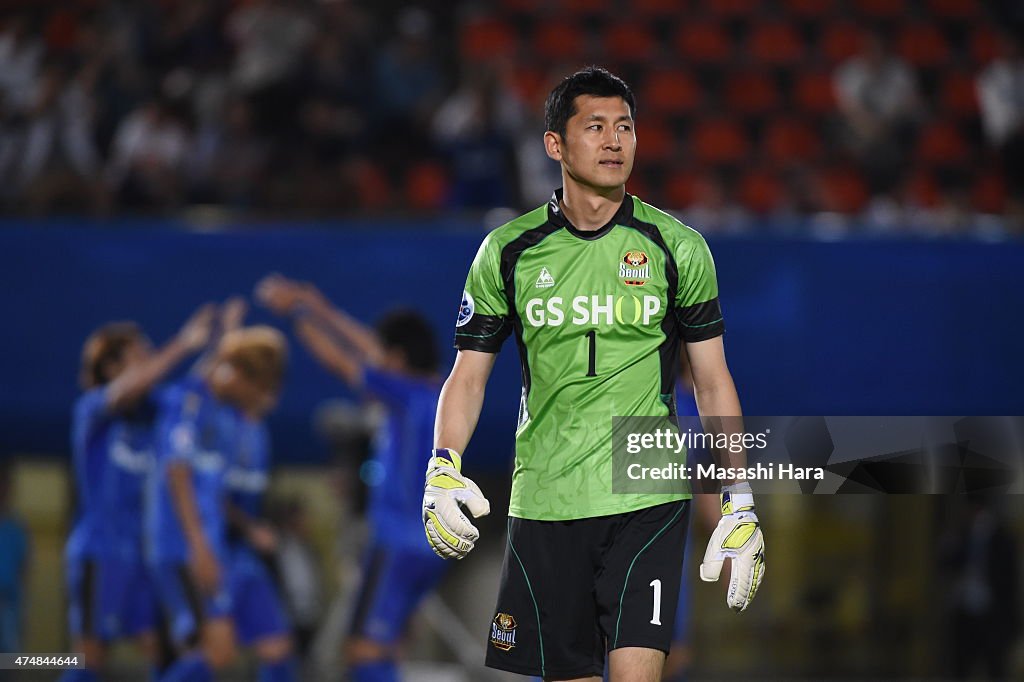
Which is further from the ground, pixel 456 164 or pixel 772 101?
pixel 772 101

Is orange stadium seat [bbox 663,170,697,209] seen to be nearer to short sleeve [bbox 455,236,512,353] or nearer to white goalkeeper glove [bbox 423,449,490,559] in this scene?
short sleeve [bbox 455,236,512,353]

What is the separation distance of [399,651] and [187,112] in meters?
3.82

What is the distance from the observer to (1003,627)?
8875 millimetres

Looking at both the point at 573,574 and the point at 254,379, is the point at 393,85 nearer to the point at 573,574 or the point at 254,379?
the point at 254,379

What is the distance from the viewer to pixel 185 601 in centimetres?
745

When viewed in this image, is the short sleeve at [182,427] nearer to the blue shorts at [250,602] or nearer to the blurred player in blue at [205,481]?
the blurred player in blue at [205,481]

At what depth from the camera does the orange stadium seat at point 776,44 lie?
1041 cm

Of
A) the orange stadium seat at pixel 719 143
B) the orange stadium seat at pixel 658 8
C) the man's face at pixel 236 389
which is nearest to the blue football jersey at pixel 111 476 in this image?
the man's face at pixel 236 389

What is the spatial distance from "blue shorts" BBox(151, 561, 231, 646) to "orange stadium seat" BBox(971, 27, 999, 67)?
267 inches

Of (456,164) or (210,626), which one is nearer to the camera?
(210,626)

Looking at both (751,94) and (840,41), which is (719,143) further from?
(840,41)

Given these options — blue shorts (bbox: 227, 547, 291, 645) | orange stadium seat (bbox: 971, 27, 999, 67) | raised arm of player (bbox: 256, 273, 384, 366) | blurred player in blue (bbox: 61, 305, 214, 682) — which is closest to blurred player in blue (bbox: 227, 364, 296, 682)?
blue shorts (bbox: 227, 547, 291, 645)

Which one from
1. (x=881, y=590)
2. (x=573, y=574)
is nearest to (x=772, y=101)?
(x=881, y=590)

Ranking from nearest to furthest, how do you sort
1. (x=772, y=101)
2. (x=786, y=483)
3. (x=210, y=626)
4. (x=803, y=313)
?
(x=786, y=483) → (x=210, y=626) → (x=803, y=313) → (x=772, y=101)
